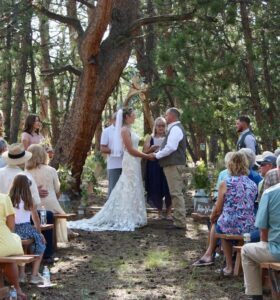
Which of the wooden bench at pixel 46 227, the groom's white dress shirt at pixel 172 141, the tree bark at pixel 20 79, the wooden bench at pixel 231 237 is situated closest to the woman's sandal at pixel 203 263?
the wooden bench at pixel 231 237

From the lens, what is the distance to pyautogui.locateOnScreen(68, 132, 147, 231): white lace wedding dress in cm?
1065

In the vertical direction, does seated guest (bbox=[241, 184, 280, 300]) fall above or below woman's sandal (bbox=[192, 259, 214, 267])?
above

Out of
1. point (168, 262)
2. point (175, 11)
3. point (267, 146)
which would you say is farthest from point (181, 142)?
point (267, 146)

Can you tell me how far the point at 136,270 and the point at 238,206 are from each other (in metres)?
1.50

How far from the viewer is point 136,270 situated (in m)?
7.65

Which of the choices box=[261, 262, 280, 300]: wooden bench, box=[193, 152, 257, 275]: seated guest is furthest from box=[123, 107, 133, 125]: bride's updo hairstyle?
box=[261, 262, 280, 300]: wooden bench

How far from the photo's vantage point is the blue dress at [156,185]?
11.2 metres

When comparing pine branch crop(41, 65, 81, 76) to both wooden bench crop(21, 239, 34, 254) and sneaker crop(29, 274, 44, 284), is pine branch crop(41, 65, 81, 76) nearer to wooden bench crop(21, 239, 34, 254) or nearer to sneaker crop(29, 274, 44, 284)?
wooden bench crop(21, 239, 34, 254)

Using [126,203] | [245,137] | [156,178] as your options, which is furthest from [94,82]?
[245,137]

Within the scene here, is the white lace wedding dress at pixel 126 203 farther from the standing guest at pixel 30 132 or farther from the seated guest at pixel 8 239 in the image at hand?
the seated guest at pixel 8 239

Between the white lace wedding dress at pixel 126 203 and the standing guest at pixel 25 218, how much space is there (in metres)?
3.55

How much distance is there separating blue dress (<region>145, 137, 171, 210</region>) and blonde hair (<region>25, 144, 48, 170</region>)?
340 centimetres

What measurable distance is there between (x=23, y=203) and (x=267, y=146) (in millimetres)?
8263

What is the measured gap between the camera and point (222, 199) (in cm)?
716
